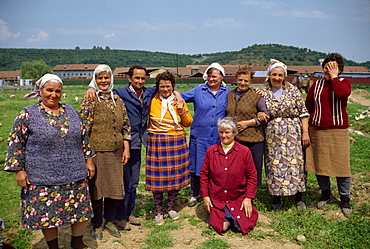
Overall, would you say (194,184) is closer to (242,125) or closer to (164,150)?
(164,150)

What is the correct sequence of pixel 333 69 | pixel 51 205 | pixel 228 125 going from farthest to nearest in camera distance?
pixel 333 69 < pixel 228 125 < pixel 51 205

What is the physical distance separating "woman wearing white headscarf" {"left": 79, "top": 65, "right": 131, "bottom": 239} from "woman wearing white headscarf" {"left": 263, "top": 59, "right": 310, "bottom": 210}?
1.87m

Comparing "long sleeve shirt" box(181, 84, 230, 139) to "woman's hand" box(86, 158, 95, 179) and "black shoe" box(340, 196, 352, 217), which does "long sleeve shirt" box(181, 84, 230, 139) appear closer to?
"woman's hand" box(86, 158, 95, 179)

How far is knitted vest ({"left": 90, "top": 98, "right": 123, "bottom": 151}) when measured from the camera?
354cm

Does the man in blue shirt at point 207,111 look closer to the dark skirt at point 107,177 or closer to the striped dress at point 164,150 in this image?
the striped dress at point 164,150

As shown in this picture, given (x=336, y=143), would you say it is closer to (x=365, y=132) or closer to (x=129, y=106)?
(x=129, y=106)

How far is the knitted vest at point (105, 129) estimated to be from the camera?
354cm

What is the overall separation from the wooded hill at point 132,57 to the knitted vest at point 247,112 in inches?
4613

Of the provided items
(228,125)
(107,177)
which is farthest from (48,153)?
(228,125)

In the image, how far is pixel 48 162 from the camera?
117 inches

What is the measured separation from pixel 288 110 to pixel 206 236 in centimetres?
187

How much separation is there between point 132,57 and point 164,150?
Answer: 489ft

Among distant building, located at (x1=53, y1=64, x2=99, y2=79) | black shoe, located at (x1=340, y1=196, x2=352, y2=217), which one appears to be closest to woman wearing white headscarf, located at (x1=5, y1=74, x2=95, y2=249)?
black shoe, located at (x1=340, y1=196, x2=352, y2=217)

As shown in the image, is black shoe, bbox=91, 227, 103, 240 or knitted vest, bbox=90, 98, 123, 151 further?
black shoe, bbox=91, 227, 103, 240
